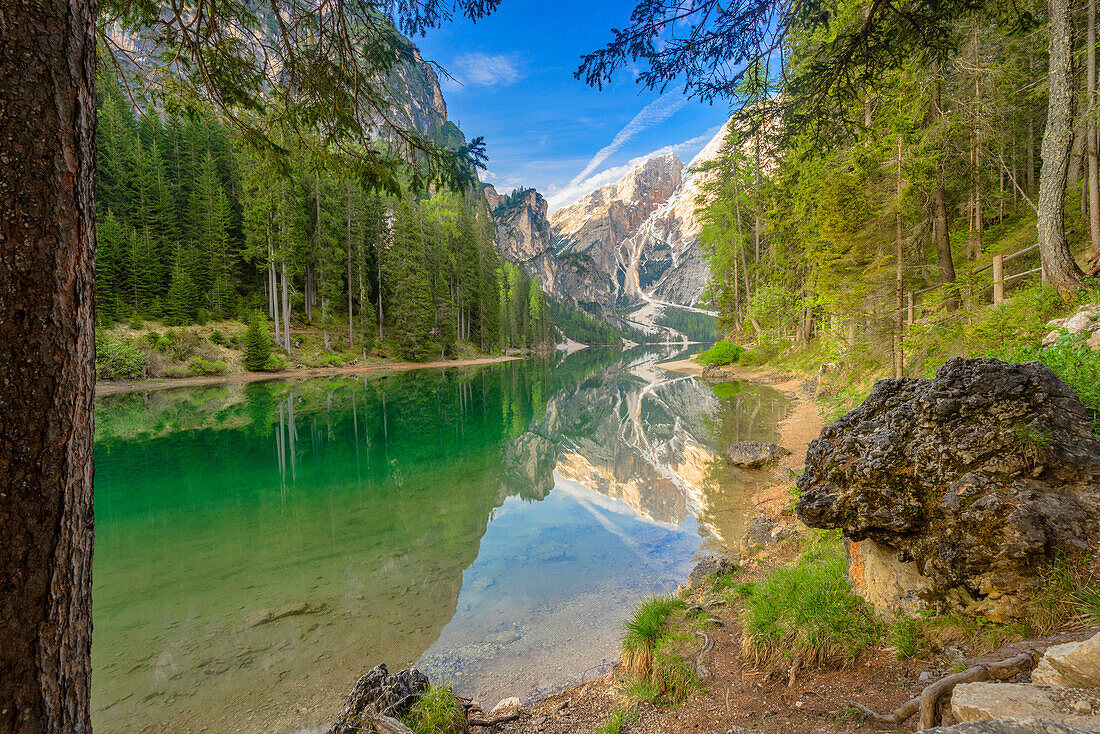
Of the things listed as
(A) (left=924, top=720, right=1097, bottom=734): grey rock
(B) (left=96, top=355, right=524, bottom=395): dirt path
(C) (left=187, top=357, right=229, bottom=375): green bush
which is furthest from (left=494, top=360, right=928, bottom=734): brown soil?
(C) (left=187, top=357, right=229, bottom=375): green bush

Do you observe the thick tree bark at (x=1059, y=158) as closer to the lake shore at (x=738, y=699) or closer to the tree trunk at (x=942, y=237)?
the tree trunk at (x=942, y=237)

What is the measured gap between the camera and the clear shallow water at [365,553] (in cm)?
418

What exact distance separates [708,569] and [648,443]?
8.44 metres

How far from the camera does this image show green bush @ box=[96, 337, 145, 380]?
22.1 m

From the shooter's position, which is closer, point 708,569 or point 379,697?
point 379,697

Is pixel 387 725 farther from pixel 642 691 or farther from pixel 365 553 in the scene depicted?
pixel 365 553

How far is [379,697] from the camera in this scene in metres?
3.31

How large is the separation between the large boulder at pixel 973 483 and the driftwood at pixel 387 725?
3.53 metres

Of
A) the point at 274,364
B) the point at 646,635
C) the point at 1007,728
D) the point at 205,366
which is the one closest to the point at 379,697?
the point at 646,635

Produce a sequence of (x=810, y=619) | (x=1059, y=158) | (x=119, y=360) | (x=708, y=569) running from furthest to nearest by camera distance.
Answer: (x=119, y=360) < (x=1059, y=158) < (x=708, y=569) < (x=810, y=619)

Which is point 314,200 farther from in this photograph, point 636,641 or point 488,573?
point 636,641

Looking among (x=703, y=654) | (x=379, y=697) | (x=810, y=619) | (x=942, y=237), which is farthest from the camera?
(x=942, y=237)

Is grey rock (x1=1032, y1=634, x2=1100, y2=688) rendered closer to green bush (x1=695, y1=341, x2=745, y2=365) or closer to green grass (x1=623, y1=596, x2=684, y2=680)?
green grass (x1=623, y1=596, x2=684, y2=680)

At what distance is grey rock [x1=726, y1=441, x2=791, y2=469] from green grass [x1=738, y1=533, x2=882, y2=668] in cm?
555
